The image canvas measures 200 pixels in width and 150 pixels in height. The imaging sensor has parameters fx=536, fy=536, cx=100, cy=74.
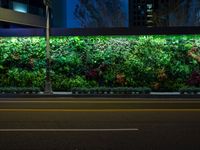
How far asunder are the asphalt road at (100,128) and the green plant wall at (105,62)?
13.5 metres

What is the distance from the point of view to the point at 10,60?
105 ft

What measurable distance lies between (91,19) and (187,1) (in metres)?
15.7

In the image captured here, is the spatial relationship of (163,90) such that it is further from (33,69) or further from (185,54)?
(33,69)

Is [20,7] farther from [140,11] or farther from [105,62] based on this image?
[140,11]

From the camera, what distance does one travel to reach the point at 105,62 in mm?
31266

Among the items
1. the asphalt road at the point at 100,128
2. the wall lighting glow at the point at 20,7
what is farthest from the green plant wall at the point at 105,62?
the wall lighting glow at the point at 20,7

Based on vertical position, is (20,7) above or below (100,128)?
above

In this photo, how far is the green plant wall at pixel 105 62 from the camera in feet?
102

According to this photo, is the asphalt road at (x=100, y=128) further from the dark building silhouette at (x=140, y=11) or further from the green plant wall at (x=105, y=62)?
the dark building silhouette at (x=140, y=11)

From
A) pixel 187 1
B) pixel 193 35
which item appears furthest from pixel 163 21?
pixel 193 35

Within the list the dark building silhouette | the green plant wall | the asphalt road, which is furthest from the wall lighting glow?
the dark building silhouette

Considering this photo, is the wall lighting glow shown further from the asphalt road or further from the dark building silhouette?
the dark building silhouette

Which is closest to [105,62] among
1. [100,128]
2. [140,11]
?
[100,128]

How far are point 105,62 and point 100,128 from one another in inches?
742
